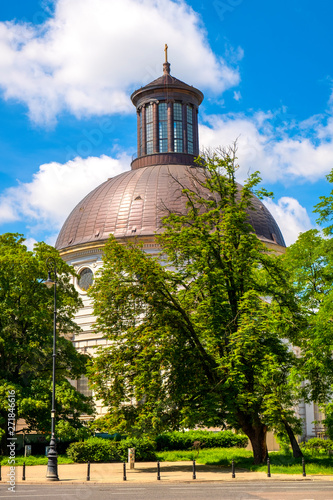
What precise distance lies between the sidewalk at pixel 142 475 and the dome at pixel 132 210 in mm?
24902

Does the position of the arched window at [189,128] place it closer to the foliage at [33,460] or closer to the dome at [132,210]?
the dome at [132,210]

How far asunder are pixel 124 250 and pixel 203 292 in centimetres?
424

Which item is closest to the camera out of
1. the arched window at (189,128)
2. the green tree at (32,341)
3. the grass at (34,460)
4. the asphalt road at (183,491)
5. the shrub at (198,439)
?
the asphalt road at (183,491)

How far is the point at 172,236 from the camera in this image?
28.6 metres

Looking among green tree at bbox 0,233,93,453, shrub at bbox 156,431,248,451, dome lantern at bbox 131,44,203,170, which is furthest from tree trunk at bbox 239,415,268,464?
dome lantern at bbox 131,44,203,170

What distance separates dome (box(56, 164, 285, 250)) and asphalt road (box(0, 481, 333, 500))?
102 ft

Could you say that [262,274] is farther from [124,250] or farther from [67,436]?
[67,436]

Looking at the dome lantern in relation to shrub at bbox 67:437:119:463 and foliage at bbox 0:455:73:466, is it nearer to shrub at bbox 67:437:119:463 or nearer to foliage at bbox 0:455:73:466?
shrub at bbox 67:437:119:463

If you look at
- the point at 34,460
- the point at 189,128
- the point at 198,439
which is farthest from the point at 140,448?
the point at 189,128

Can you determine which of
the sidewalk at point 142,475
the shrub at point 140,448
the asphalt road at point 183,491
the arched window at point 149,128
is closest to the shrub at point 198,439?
the shrub at point 140,448

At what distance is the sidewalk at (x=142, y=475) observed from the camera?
22.7 metres

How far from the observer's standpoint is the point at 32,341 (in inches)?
1366

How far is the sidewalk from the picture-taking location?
22.7 metres

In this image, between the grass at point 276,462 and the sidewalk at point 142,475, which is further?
the grass at point 276,462
